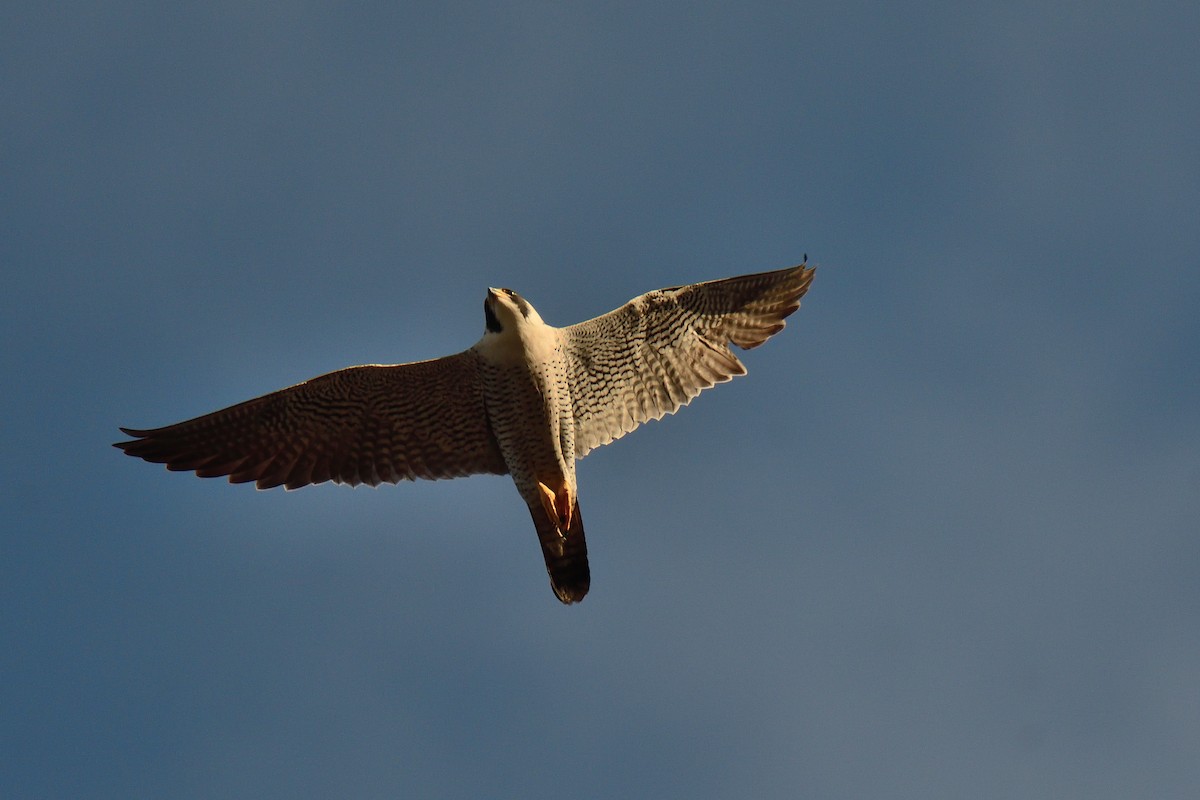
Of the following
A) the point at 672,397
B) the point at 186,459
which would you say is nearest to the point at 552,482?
the point at 672,397

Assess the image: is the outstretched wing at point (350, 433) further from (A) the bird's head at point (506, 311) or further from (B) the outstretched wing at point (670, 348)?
(B) the outstretched wing at point (670, 348)

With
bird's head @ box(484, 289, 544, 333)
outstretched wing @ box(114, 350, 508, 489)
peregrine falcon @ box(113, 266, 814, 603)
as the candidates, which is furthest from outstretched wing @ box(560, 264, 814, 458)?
outstretched wing @ box(114, 350, 508, 489)

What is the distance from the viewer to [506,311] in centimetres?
1071

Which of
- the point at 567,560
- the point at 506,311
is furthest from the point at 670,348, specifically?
the point at 567,560

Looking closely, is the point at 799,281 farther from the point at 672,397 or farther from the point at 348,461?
the point at 348,461

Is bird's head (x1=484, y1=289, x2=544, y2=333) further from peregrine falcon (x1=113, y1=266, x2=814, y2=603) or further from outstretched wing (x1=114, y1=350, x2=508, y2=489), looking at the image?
outstretched wing (x1=114, y1=350, x2=508, y2=489)

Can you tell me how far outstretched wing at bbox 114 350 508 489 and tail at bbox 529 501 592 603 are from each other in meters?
0.92

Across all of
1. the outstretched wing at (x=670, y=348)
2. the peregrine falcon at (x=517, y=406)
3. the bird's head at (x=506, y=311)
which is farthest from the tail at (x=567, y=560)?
the bird's head at (x=506, y=311)

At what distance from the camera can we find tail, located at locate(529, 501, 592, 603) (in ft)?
35.9

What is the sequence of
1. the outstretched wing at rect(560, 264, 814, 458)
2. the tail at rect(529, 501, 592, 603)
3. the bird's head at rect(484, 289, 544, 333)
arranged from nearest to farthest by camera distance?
the bird's head at rect(484, 289, 544, 333) → the tail at rect(529, 501, 592, 603) → the outstretched wing at rect(560, 264, 814, 458)

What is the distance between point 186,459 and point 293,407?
3.53 feet

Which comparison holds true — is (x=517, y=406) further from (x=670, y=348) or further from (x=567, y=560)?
(x=670, y=348)

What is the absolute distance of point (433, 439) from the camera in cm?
1149

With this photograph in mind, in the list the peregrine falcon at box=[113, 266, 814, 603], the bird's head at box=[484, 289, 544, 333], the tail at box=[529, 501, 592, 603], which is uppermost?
the bird's head at box=[484, 289, 544, 333]
